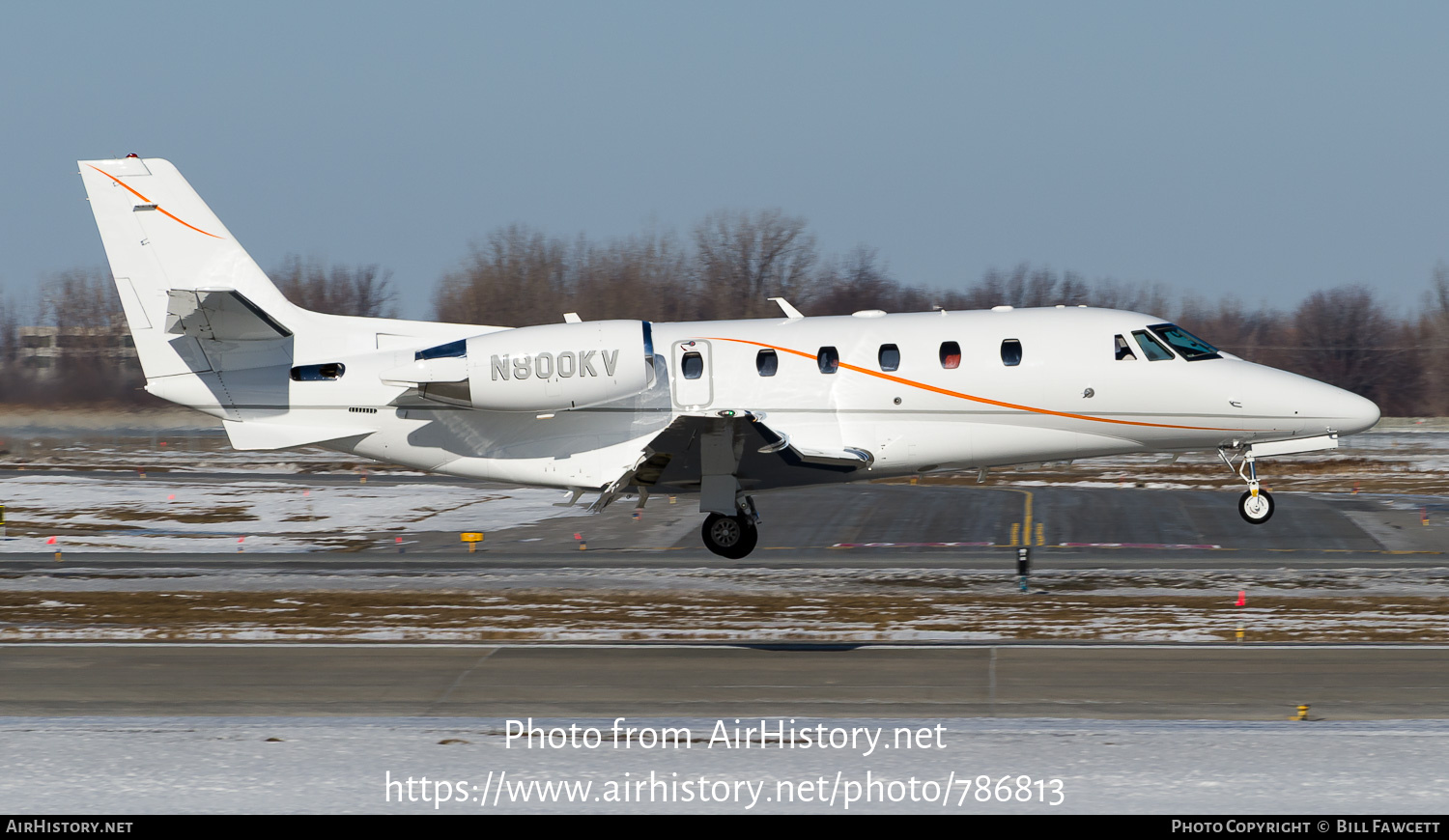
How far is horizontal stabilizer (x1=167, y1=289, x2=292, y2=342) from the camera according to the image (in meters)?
18.4

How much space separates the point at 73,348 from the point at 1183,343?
29078mm

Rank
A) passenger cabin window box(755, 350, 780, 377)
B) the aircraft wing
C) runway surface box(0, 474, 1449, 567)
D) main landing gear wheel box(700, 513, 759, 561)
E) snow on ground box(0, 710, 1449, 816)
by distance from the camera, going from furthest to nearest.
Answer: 1. runway surface box(0, 474, 1449, 567)
2. main landing gear wheel box(700, 513, 759, 561)
3. passenger cabin window box(755, 350, 780, 377)
4. the aircraft wing
5. snow on ground box(0, 710, 1449, 816)

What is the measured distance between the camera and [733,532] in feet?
65.4

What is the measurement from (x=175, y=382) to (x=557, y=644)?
764 cm

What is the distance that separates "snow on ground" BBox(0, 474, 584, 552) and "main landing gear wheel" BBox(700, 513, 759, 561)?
34.7ft

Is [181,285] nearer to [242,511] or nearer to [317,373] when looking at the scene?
[317,373]

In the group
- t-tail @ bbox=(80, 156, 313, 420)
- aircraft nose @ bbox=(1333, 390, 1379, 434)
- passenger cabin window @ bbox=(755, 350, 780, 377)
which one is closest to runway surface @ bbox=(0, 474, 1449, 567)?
aircraft nose @ bbox=(1333, 390, 1379, 434)

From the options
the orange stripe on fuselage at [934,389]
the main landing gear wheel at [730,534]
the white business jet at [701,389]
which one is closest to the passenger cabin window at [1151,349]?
the white business jet at [701,389]

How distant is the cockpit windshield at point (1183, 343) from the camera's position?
19047 millimetres

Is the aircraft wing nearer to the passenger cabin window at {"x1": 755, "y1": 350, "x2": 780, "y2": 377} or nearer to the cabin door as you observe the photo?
the cabin door

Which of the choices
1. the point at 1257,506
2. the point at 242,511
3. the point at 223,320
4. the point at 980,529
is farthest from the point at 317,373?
the point at 242,511

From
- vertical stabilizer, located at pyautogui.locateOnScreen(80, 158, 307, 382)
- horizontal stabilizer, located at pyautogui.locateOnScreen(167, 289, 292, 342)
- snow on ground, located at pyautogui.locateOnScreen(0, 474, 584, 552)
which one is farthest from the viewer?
snow on ground, located at pyautogui.locateOnScreen(0, 474, 584, 552)

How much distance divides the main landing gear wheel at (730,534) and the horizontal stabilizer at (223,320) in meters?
6.71

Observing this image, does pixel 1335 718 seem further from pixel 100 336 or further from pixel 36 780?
pixel 100 336
